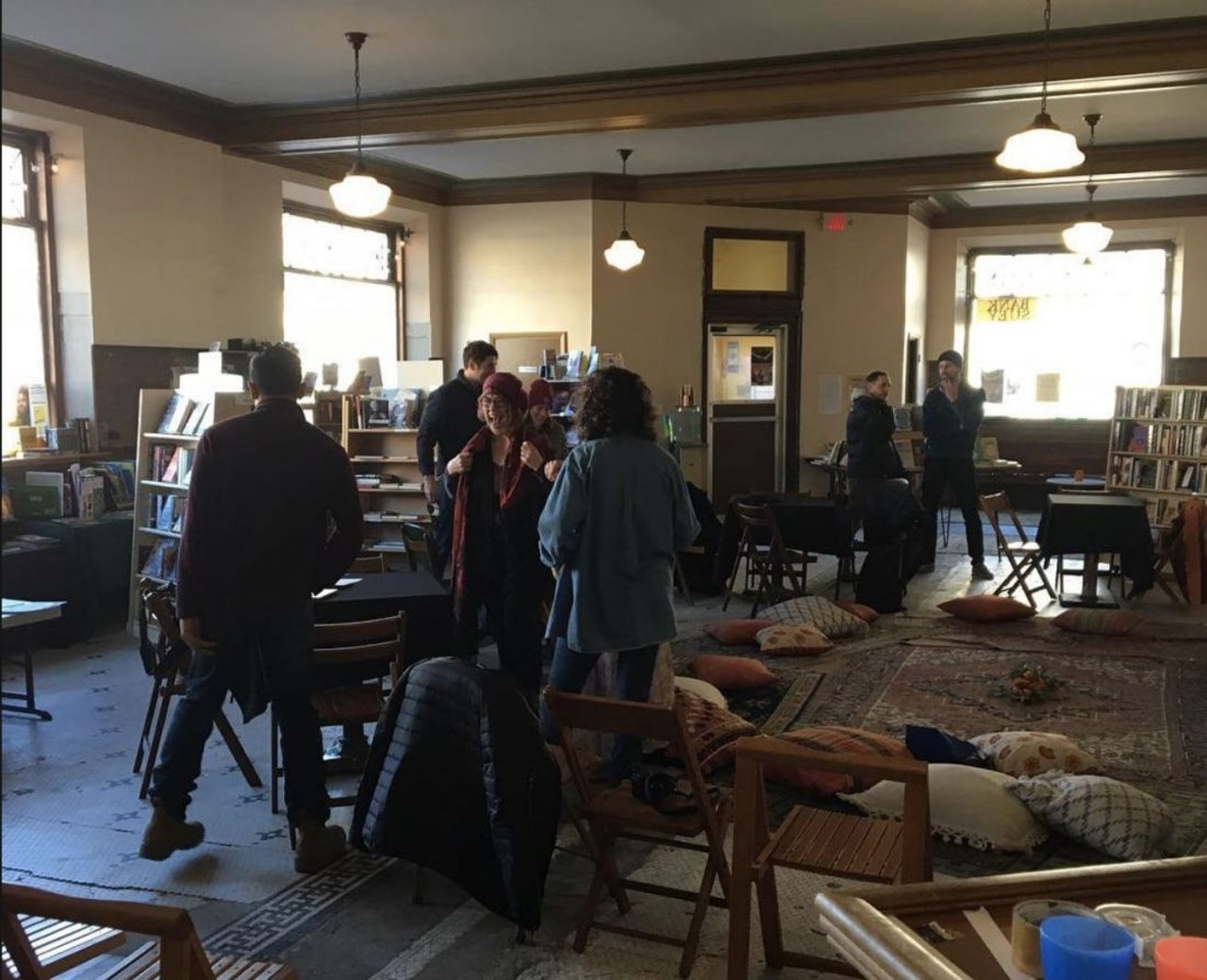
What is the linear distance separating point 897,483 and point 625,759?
13.0 feet

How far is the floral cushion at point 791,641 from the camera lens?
5.99 m

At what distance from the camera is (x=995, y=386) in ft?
42.8

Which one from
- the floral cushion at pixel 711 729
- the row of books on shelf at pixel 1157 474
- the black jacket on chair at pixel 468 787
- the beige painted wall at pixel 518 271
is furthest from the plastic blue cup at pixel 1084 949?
the beige painted wall at pixel 518 271

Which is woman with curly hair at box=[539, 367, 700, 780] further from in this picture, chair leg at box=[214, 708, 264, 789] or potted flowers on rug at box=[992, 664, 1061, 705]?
potted flowers on rug at box=[992, 664, 1061, 705]

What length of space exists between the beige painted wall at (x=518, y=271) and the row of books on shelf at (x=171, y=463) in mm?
4567

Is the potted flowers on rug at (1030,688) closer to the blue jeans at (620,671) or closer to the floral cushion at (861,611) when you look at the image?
the floral cushion at (861,611)

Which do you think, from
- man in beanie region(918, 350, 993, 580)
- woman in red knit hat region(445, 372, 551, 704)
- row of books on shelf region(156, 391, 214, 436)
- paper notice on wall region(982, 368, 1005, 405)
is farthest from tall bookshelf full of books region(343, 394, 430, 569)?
paper notice on wall region(982, 368, 1005, 405)

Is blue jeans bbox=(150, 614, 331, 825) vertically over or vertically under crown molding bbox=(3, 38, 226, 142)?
under

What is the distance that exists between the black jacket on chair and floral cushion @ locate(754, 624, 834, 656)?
10.5 ft

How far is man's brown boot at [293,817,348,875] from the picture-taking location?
11.2 feet

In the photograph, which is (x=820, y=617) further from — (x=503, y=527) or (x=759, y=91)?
(x=759, y=91)

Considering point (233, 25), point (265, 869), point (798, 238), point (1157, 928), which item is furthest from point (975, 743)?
point (798, 238)

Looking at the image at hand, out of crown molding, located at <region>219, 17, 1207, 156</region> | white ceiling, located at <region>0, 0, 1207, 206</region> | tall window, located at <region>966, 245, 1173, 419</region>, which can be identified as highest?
white ceiling, located at <region>0, 0, 1207, 206</region>

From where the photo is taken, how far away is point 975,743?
434 cm
